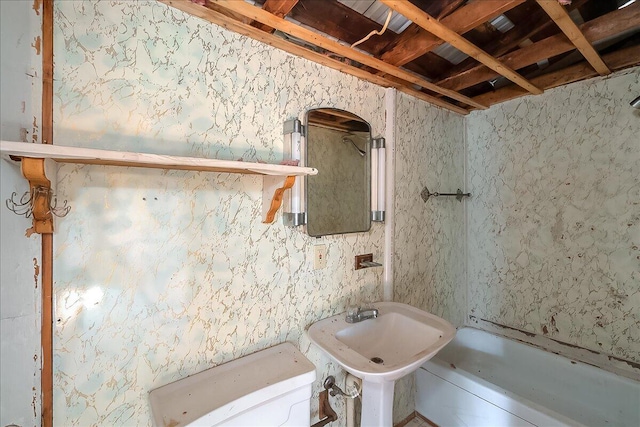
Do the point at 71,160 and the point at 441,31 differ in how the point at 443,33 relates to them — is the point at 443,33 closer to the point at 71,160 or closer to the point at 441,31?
the point at 441,31

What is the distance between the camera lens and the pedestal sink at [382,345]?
3.07 ft

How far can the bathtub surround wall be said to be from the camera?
663mm

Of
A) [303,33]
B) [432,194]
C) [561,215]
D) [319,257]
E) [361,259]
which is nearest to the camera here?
[303,33]

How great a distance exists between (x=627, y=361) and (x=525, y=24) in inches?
75.0

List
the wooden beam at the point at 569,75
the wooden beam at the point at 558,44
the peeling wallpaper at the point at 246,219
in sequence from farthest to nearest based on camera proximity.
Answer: the wooden beam at the point at 569,75 < the wooden beam at the point at 558,44 < the peeling wallpaper at the point at 246,219

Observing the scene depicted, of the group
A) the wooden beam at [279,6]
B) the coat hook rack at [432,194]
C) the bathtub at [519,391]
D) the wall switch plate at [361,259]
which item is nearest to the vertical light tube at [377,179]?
the wall switch plate at [361,259]

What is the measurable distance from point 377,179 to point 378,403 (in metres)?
1.07

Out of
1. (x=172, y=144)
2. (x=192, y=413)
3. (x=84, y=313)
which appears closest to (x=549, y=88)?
(x=172, y=144)

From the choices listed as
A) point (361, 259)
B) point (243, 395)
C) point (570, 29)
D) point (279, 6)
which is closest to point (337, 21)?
point (279, 6)

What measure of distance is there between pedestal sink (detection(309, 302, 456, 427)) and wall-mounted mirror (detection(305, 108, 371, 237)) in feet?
1.49

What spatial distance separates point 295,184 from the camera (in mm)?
1098

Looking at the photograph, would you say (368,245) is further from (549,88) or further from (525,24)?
(549,88)

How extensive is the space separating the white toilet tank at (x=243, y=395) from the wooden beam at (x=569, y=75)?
2113 millimetres

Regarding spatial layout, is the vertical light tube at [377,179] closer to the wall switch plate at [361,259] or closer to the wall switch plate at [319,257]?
the wall switch plate at [361,259]
